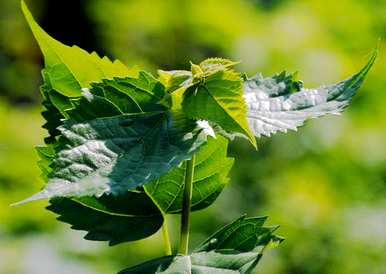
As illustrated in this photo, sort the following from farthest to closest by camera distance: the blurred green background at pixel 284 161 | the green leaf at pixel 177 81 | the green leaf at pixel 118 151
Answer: the blurred green background at pixel 284 161, the green leaf at pixel 177 81, the green leaf at pixel 118 151

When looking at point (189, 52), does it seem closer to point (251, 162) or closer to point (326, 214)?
point (251, 162)

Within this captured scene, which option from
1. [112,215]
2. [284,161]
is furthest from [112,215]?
[284,161]

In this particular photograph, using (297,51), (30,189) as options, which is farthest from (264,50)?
(30,189)

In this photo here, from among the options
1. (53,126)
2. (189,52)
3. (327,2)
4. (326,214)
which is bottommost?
(326,214)

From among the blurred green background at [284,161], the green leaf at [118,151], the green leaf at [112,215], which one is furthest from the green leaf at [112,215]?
the blurred green background at [284,161]

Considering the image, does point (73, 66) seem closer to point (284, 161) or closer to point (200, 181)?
point (200, 181)

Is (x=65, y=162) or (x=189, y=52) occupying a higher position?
(x=65, y=162)

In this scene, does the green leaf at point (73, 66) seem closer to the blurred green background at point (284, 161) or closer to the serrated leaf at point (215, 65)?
the serrated leaf at point (215, 65)
